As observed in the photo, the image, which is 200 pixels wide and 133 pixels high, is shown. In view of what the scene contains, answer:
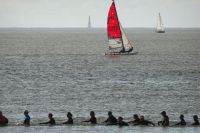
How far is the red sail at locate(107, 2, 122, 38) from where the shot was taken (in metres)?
111

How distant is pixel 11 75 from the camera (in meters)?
88.8

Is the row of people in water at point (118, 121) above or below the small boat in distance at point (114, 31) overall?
below

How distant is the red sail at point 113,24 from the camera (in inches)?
4386

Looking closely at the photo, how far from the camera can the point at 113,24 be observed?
112 metres

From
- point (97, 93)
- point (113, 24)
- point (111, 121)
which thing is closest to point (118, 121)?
point (111, 121)

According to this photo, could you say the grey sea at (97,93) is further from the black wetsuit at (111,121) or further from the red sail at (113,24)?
the red sail at (113,24)

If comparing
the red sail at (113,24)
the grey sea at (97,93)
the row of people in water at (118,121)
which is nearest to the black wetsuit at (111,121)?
the row of people in water at (118,121)

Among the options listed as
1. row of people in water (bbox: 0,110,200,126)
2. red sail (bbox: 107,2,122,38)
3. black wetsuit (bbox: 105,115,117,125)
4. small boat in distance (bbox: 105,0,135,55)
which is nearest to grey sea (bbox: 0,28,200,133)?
row of people in water (bbox: 0,110,200,126)

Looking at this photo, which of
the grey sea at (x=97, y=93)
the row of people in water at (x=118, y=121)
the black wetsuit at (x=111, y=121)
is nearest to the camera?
the row of people in water at (x=118, y=121)

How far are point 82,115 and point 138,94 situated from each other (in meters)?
15.0

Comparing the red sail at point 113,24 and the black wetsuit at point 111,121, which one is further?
the red sail at point 113,24

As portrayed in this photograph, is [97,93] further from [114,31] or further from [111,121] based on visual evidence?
[114,31]

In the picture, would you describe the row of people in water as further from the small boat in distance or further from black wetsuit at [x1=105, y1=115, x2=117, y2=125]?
the small boat in distance

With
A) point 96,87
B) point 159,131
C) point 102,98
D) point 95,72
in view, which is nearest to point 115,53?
→ point 95,72
